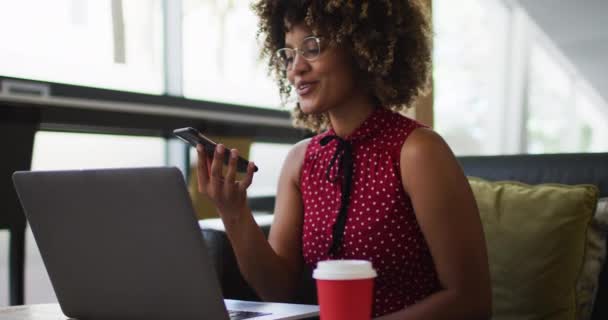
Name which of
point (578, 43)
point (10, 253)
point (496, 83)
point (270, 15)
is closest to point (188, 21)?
point (10, 253)

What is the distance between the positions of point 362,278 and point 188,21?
2444 mm

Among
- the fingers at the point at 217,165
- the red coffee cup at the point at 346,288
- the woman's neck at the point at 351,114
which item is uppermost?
the woman's neck at the point at 351,114

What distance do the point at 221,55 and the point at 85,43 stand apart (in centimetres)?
78

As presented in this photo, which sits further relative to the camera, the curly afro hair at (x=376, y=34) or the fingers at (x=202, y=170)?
the curly afro hair at (x=376, y=34)

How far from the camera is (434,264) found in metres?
1.27

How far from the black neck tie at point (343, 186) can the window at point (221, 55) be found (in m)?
1.59

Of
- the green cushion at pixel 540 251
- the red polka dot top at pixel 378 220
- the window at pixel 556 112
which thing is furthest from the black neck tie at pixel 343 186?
the window at pixel 556 112

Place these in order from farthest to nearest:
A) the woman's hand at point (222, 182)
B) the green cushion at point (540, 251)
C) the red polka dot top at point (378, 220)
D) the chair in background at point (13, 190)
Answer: the chair in background at point (13, 190) < the green cushion at point (540, 251) < the red polka dot top at point (378, 220) < the woman's hand at point (222, 182)

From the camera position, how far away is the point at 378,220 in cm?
128

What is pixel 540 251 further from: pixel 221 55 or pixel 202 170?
pixel 221 55

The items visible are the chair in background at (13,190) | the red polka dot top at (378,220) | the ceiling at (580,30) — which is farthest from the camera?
the ceiling at (580,30)

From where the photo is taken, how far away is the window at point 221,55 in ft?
9.75

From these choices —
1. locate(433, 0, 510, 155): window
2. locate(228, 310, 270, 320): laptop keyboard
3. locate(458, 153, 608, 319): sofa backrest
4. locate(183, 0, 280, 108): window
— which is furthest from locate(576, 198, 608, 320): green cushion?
locate(433, 0, 510, 155): window

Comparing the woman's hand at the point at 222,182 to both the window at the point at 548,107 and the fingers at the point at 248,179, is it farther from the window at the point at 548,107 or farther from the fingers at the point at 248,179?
the window at the point at 548,107
